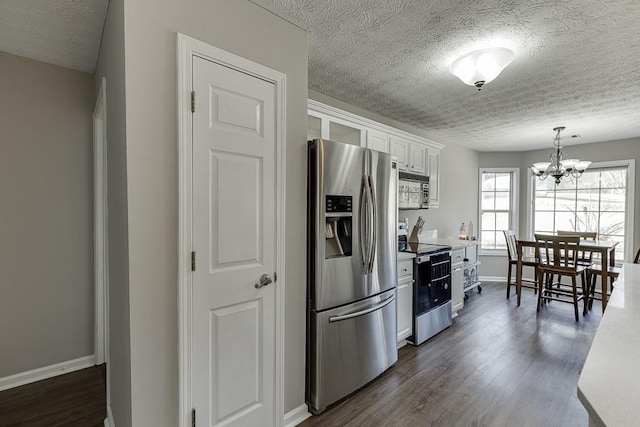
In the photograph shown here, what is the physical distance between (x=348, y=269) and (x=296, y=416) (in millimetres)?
1035

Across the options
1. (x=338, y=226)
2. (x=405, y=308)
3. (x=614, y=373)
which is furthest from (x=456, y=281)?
(x=614, y=373)

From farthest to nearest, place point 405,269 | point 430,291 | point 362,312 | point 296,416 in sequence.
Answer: point 430,291, point 405,269, point 362,312, point 296,416

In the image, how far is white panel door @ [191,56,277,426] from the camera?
160cm

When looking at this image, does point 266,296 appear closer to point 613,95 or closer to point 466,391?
point 466,391

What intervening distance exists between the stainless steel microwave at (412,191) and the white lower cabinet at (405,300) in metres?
1.08

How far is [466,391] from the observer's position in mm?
2438

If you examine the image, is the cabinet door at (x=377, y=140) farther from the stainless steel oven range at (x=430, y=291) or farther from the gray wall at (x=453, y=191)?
the stainless steel oven range at (x=430, y=291)

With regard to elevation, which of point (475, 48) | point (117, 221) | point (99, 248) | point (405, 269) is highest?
point (475, 48)

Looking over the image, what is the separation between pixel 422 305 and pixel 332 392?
1.50 meters

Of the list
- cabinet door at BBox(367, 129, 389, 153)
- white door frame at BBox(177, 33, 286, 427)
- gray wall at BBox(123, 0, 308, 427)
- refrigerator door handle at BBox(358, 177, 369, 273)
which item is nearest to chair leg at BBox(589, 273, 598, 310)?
cabinet door at BBox(367, 129, 389, 153)

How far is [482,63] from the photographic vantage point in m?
2.17

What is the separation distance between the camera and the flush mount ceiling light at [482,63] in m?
2.13

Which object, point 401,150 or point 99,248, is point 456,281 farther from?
point 99,248

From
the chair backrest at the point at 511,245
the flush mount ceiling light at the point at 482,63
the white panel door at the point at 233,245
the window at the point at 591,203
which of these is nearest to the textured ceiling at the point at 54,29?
the white panel door at the point at 233,245
